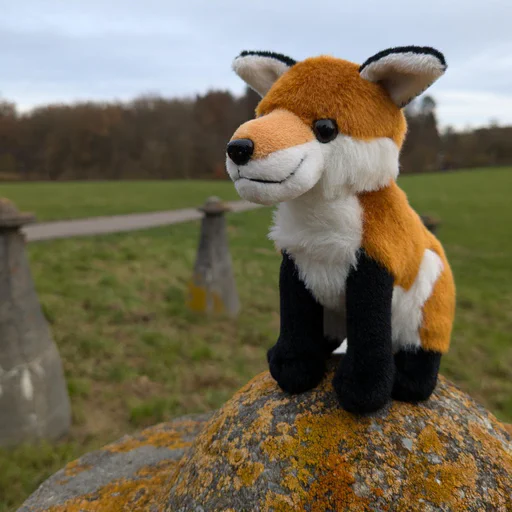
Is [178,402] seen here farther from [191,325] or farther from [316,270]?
[316,270]

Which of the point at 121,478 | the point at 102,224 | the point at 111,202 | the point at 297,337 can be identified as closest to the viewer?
the point at 297,337

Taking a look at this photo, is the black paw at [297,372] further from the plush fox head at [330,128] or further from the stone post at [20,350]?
the stone post at [20,350]

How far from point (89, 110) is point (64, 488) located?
40.6m

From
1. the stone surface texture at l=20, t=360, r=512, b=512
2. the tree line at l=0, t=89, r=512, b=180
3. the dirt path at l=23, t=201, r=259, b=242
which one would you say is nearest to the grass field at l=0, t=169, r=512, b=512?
the dirt path at l=23, t=201, r=259, b=242

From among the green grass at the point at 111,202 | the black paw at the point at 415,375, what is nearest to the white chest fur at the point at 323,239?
the black paw at the point at 415,375

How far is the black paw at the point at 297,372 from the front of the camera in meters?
1.44

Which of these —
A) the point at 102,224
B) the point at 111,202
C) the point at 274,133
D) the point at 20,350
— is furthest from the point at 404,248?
the point at 111,202

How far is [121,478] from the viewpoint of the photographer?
1.82m

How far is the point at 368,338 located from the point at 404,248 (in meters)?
0.29

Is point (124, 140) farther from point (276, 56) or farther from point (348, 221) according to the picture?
point (348, 221)

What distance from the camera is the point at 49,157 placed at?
118 feet

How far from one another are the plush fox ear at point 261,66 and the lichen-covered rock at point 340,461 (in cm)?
101

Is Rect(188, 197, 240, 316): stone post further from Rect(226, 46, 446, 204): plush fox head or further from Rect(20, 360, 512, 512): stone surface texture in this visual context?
Rect(226, 46, 446, 204): plush fox head

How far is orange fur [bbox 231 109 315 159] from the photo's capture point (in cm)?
115
